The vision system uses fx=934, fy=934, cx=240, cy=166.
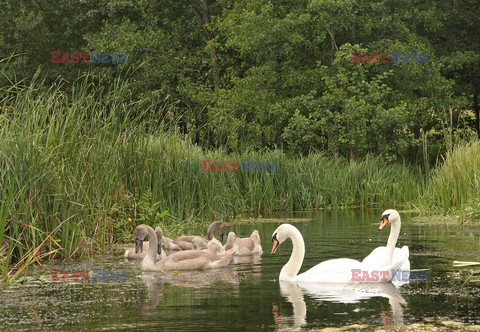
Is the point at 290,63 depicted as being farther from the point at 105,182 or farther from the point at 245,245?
the point at 245,245

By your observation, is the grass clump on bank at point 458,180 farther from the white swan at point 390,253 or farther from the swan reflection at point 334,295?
the swan reflection at point 334,295

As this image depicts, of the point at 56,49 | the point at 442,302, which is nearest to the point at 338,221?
the point at 442,302

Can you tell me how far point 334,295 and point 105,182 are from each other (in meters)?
5.79

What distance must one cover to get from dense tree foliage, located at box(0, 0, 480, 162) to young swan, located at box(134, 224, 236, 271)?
16.3 m

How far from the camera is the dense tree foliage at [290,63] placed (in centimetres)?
3375

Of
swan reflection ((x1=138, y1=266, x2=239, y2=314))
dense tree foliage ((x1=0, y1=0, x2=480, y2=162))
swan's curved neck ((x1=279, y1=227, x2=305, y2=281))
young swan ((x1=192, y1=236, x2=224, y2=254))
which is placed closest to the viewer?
swan reflection ((x1=138, y1=266, x2=239, y2=314))

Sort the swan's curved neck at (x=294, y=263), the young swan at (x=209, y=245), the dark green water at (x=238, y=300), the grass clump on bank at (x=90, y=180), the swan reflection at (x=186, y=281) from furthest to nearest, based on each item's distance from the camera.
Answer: the young swan at (x=209, y=245) → the grass clump on bank at (x=90, y=180) → the swan's curved neck at (x=294, y=263) → the swan reflection at (x=186, y=281) → the dark green water at (x=238, y=300)

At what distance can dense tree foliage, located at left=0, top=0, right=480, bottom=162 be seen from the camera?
33.8 metres

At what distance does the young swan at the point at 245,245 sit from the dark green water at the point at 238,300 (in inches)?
25.3

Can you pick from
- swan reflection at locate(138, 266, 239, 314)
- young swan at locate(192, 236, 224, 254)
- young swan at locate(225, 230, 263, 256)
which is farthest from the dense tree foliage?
swan reflection at locate(138, 266, 239, 314)

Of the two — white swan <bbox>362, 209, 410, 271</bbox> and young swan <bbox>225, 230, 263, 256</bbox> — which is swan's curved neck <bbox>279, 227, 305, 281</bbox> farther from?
young swan <bbox>225, 230, 263, 256</bbox>

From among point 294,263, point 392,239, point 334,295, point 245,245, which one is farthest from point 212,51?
point 334,295

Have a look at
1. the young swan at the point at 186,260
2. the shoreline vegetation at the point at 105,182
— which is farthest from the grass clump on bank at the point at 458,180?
the young swan at the point at 186,260

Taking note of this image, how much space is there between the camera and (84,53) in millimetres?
41375
